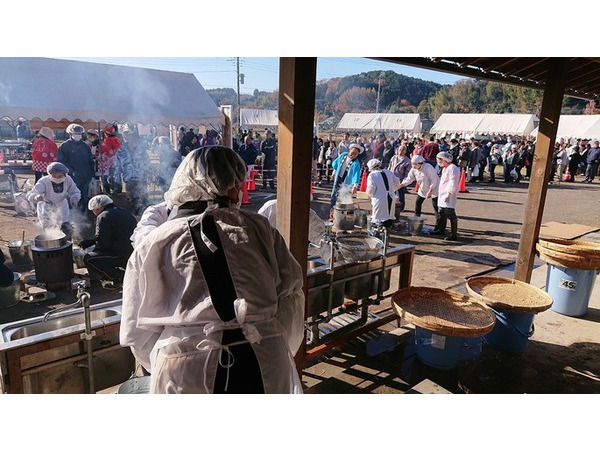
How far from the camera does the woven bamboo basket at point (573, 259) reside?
4371 millimetres

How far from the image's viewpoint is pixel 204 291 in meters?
1.64

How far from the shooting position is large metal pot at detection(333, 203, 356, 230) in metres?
4.85

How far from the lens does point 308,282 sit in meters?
3.50

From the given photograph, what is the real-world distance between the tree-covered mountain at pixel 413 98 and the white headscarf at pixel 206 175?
42781 mm

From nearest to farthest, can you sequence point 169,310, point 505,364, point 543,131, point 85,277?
point 169,310 → point 505,364 → point 543,131 → point 85,277

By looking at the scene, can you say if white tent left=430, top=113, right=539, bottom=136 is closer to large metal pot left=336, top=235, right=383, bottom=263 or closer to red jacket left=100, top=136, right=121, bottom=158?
red jacket left=100, top=136, right=121, bottom=158

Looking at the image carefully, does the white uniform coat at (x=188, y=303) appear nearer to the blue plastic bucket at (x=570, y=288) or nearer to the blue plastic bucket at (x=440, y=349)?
the blue plastic bucket at (x=440, y=349)

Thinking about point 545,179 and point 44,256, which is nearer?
point 545,179

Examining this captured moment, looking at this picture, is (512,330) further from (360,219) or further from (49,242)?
(49,242)

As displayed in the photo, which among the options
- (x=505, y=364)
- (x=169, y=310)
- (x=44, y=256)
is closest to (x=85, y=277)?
(x=44, y=256)

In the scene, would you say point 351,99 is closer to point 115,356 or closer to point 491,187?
point 491,187

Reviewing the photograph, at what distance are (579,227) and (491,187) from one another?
25.6 feet

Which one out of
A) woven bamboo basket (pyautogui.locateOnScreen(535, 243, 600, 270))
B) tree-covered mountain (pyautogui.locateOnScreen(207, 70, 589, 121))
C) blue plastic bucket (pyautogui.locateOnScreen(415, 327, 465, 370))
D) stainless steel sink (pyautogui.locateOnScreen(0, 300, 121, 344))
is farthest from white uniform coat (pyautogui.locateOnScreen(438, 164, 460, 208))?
tree-covered mountain (pyautogui.locateOnScreen(207, 70, 589, 121))

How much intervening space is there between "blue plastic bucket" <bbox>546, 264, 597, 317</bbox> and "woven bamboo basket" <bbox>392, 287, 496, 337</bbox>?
171 centimetres
